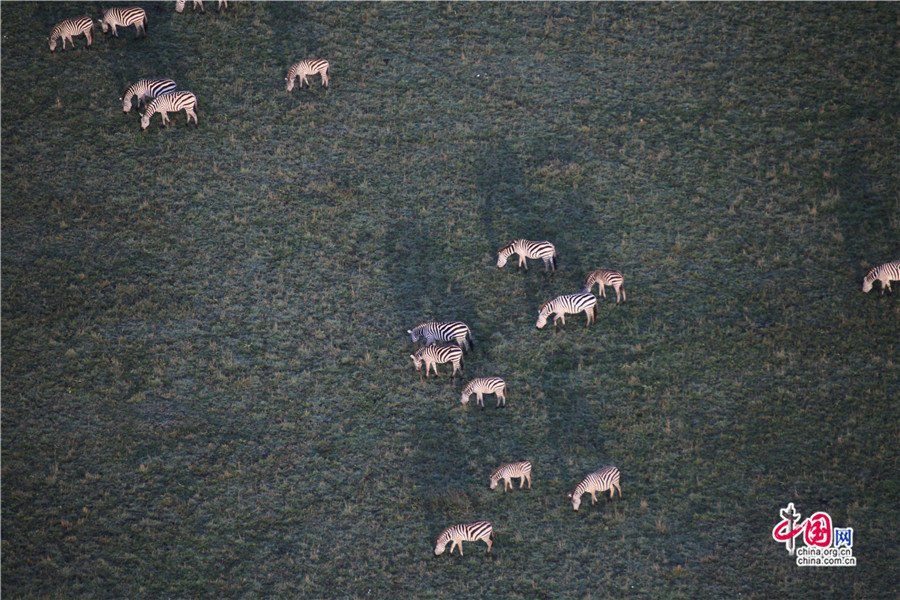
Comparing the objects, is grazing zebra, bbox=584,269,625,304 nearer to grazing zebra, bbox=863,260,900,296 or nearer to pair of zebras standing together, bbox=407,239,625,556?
pair of zebras standing together, bbox=407,239,625,556

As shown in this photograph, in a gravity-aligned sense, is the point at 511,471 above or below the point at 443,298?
below

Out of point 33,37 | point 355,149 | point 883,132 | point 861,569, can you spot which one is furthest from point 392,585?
point 33,37

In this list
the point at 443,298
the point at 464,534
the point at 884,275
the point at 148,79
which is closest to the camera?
the point at 464,534

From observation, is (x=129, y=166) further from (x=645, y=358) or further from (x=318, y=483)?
(x=645, y=358)

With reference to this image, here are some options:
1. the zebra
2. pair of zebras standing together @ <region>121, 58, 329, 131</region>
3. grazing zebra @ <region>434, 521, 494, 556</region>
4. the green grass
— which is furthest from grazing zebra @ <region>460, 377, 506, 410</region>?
the zebra

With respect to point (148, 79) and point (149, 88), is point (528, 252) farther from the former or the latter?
point (148, 79)

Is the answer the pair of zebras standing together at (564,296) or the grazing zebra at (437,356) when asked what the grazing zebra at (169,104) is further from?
the grazing zebra at (437,356)

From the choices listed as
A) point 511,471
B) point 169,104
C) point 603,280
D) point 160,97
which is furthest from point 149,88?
A: point 511,471
